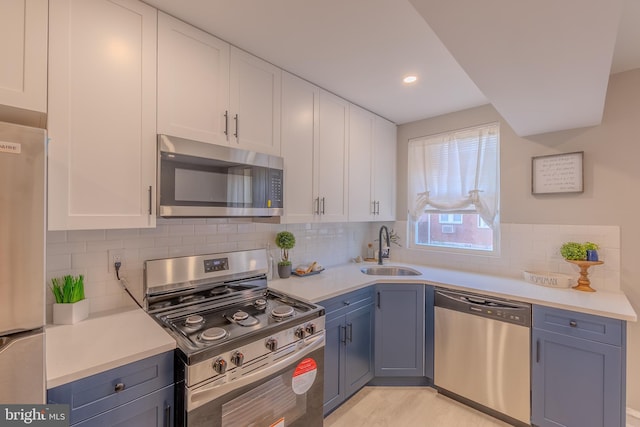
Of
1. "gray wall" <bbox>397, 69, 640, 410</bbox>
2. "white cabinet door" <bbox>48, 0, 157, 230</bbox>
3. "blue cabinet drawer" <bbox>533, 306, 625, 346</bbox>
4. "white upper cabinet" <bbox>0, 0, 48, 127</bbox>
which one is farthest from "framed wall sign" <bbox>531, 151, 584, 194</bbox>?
"white upper cabinet" <bbox>0, 0, 48, 127</bbox>

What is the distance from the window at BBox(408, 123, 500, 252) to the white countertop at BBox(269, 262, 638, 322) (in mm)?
426

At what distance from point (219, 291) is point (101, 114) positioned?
3.97ft

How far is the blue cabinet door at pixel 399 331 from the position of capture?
A: 7.89ft

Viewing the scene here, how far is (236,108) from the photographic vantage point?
1.79 metres

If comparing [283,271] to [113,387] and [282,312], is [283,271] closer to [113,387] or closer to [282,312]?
[282,312]

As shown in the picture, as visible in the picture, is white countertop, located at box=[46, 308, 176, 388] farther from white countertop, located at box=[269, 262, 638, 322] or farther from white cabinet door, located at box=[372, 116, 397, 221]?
white cabinet door, located at box=[372, 116, 397, 221]

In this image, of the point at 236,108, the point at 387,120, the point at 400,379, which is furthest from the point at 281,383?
the point at 387,120

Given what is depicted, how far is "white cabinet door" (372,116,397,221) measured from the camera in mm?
3033

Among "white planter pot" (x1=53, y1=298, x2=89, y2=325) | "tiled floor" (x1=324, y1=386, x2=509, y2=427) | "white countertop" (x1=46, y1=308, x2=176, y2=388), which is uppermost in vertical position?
"white planter pot" (x1=53, y1=298, x2=89, y2=325)

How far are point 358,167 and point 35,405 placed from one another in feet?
8.27

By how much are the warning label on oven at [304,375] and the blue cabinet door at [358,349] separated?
0.50m

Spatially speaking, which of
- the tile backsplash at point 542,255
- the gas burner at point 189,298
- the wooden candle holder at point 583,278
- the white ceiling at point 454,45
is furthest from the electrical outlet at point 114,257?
the wooden candle holder at point 583,278

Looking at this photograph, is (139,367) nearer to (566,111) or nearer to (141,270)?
(141,270)

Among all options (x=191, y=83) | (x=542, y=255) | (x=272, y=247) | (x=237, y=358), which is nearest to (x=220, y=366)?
(x=237, y=358)
